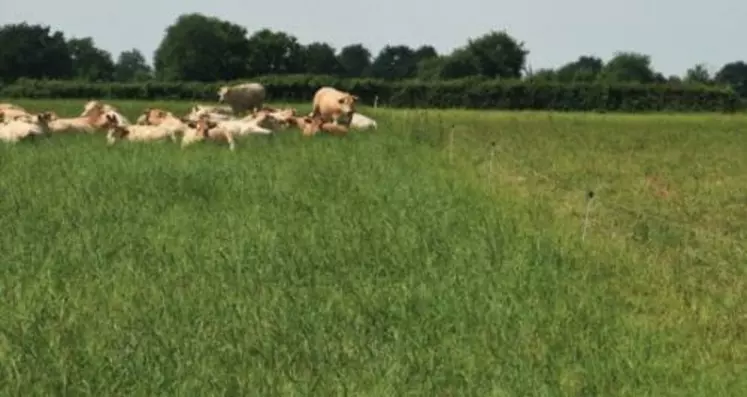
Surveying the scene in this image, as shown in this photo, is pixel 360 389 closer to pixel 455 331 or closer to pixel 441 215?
pixel 455 331

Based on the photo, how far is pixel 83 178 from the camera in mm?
13227

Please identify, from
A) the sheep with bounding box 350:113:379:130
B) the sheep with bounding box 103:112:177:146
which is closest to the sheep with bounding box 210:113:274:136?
the sheep with bounding box 103:112:177:146

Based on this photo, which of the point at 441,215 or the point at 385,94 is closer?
the point at 441,215

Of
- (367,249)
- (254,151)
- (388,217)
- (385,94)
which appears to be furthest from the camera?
(385,94)

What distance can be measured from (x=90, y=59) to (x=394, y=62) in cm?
4185

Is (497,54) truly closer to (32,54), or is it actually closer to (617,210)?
(32,54)

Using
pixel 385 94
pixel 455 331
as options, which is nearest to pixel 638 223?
pixel 455 331

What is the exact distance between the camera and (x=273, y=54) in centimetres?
9338

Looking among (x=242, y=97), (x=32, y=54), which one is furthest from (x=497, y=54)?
(x=242, y=97)

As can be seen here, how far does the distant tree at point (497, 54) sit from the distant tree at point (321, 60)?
16.4 m

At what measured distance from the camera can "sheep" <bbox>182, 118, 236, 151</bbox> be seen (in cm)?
1895

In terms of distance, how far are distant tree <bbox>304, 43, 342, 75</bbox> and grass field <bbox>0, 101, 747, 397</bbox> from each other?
87.8m

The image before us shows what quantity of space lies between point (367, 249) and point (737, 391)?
3785mm

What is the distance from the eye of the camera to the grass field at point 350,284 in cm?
598
